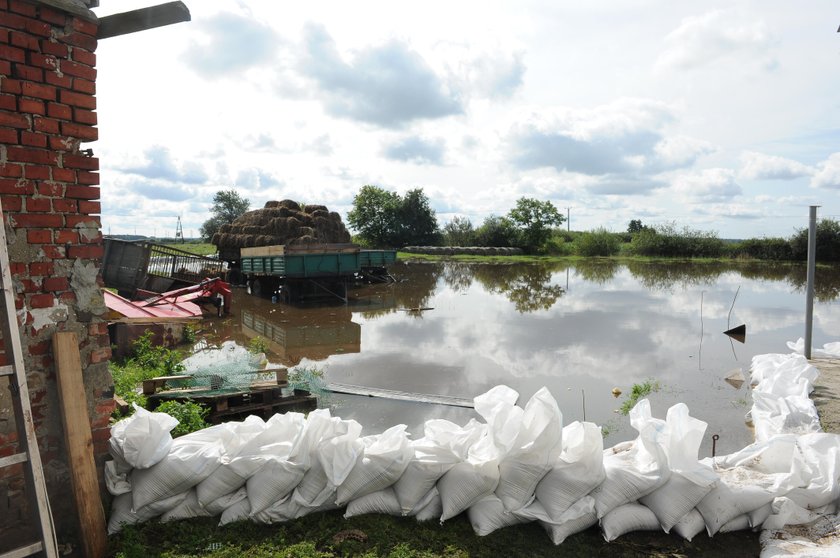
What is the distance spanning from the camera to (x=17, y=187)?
9.02ft

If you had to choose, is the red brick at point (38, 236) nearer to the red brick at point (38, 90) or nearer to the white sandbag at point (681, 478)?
the red brick at point (38, 90)

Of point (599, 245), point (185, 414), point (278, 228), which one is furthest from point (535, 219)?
point (185, 414)

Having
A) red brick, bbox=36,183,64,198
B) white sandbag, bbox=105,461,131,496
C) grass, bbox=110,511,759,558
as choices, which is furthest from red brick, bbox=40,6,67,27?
grass, bbox=110,511,759,558

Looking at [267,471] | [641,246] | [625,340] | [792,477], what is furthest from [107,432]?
[641,246]

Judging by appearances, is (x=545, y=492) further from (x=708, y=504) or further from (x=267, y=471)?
(x=267, y=471)

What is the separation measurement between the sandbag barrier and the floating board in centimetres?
257

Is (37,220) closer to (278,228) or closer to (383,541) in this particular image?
(383,541)

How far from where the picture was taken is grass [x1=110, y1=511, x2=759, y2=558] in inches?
A: 111

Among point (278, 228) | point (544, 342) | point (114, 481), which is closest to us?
point (114, 481)

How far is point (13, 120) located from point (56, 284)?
0.88 metres

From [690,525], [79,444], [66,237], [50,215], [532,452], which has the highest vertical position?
[50,215]

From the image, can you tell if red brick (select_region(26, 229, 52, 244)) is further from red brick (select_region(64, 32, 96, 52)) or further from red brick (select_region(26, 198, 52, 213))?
red brick (select_region(64, 32, 96, 52))

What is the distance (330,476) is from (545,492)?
4.15 ft

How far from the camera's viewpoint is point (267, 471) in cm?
319
